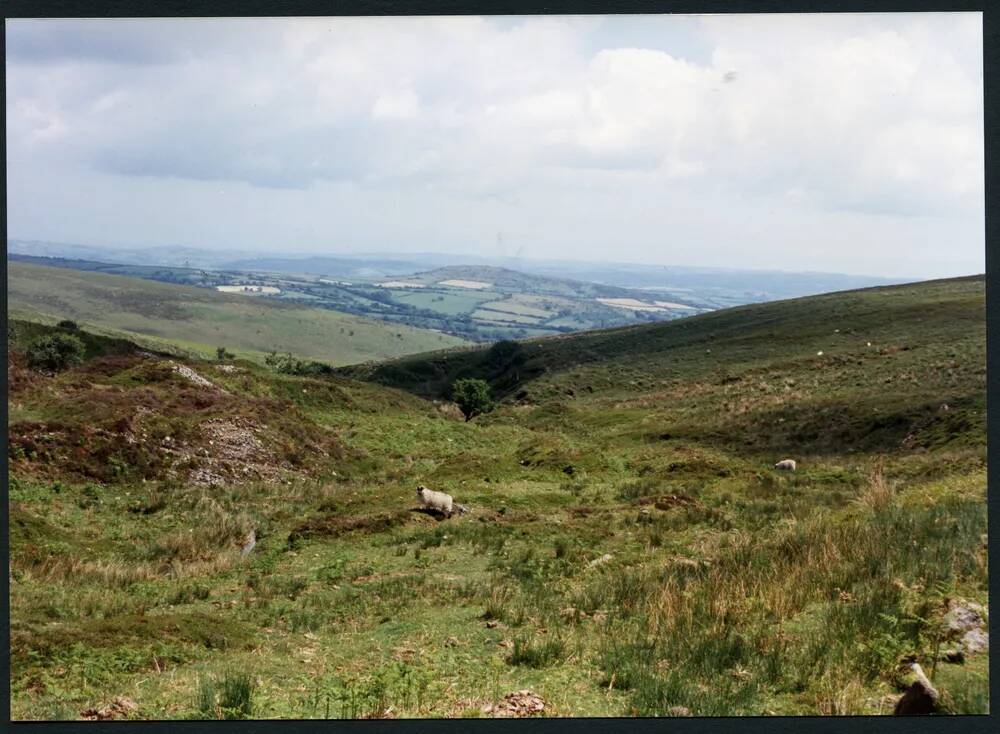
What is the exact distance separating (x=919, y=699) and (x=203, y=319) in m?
178

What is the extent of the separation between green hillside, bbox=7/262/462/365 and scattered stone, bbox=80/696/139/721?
438 ft

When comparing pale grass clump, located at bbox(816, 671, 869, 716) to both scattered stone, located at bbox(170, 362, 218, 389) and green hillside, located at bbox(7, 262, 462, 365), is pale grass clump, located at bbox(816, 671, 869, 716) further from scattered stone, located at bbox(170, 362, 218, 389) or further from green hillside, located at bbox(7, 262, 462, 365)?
green hillside, located at bbox(7, 262, 462, 365)

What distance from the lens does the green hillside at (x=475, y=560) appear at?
7547 mm

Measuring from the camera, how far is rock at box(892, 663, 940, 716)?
6746mm

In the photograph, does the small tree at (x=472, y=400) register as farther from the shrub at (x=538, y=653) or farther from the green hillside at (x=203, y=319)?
the green hillside at (x=203, y=319)

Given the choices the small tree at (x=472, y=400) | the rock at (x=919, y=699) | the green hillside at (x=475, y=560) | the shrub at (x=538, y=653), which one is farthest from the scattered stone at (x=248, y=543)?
the small tree at (x=472, y=400)

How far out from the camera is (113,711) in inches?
283

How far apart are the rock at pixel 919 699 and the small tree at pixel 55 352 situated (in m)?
40.3

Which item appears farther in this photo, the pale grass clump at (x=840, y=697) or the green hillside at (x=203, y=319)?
the green hillside at (x=203, y=319)

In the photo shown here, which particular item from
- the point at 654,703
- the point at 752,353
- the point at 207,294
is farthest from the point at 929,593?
the point at 207,294

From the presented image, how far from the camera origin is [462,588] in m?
11.6

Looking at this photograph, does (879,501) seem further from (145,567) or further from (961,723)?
(145,567)

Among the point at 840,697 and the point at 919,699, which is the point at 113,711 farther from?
the point at 919,699

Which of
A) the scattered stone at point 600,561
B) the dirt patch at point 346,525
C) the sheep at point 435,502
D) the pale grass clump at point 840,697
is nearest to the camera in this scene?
the pale grass clump at point 840,697
